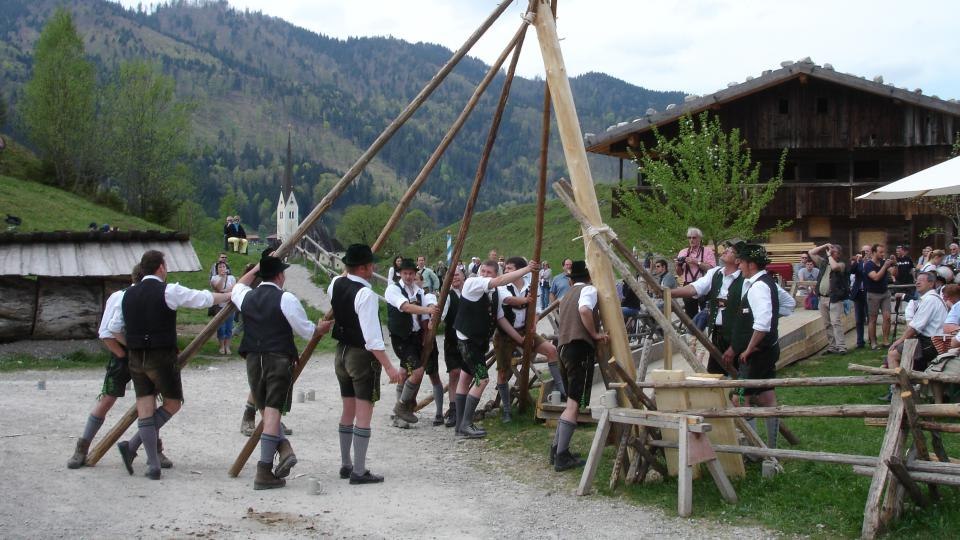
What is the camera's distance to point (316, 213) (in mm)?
9141

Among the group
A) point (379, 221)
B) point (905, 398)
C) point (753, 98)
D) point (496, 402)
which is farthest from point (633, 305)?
point (379, 221)

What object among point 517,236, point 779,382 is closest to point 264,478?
point 779,382

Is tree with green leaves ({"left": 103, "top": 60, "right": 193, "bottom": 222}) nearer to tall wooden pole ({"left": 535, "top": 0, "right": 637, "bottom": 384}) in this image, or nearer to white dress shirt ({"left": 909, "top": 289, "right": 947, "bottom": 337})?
tall wooden pole ({"left": 535, "top": 0, "right": 637, "bottom": 384})

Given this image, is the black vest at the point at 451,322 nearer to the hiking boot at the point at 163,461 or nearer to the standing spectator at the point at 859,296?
the hiking boot at the point at 163,461

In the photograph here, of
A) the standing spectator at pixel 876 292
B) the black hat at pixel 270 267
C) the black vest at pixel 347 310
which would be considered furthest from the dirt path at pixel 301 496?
the standing spectator at pixel 876 292

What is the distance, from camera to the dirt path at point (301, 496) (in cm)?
651

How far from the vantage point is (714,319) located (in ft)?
29.5

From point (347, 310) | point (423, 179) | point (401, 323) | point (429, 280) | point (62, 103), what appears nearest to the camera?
point (347, 310)

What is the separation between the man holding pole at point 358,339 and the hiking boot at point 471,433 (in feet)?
7.23

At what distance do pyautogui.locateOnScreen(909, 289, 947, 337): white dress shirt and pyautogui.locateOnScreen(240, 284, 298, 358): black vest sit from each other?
6.11 meters

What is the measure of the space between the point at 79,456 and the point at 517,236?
1916 inches

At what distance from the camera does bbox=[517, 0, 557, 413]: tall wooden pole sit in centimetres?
978

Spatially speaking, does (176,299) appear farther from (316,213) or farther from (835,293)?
(835,293)

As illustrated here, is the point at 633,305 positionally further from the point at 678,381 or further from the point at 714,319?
the point at 678,381
